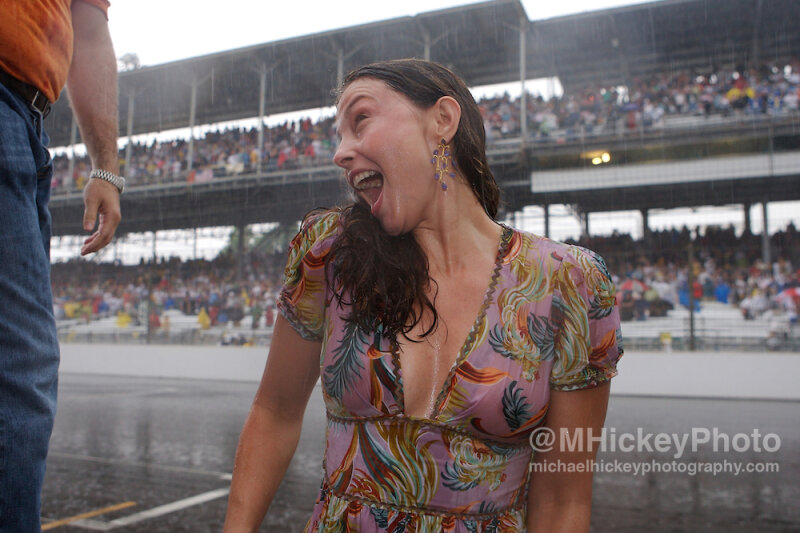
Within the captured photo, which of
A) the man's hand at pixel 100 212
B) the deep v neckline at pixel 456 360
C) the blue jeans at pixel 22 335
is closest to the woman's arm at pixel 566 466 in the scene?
the deep v neckline at pixel 456 360

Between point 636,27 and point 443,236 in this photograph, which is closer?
point 443,236

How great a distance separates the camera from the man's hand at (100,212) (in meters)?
1.82

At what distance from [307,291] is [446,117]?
443 millimetres

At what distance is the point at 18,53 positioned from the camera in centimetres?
142

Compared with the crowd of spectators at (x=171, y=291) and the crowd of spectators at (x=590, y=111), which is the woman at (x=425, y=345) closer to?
the crowd of spectators at (x=171, y=291)

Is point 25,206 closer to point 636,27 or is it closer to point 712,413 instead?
point 712,413

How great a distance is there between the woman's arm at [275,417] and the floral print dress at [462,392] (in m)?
0.05

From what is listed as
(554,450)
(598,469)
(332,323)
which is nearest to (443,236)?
(332,323)

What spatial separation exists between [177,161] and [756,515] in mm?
19622

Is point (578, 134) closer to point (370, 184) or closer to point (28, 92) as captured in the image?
point (370, 184)

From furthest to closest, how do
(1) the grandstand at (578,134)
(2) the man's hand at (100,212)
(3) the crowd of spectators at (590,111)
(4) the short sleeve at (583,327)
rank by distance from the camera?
(3) the crowd of spectators at (590,111), (1) the grandstand at (578,134), (2) the man's hand at (100,212), (4) the short sleeve at (583,327)

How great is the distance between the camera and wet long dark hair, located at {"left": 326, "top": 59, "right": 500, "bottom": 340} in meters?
A: 1.33

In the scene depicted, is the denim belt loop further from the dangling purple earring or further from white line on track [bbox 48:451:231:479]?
white line on track [bbox 48:451:231:479]

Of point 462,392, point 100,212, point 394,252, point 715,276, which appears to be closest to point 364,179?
point 394,252
